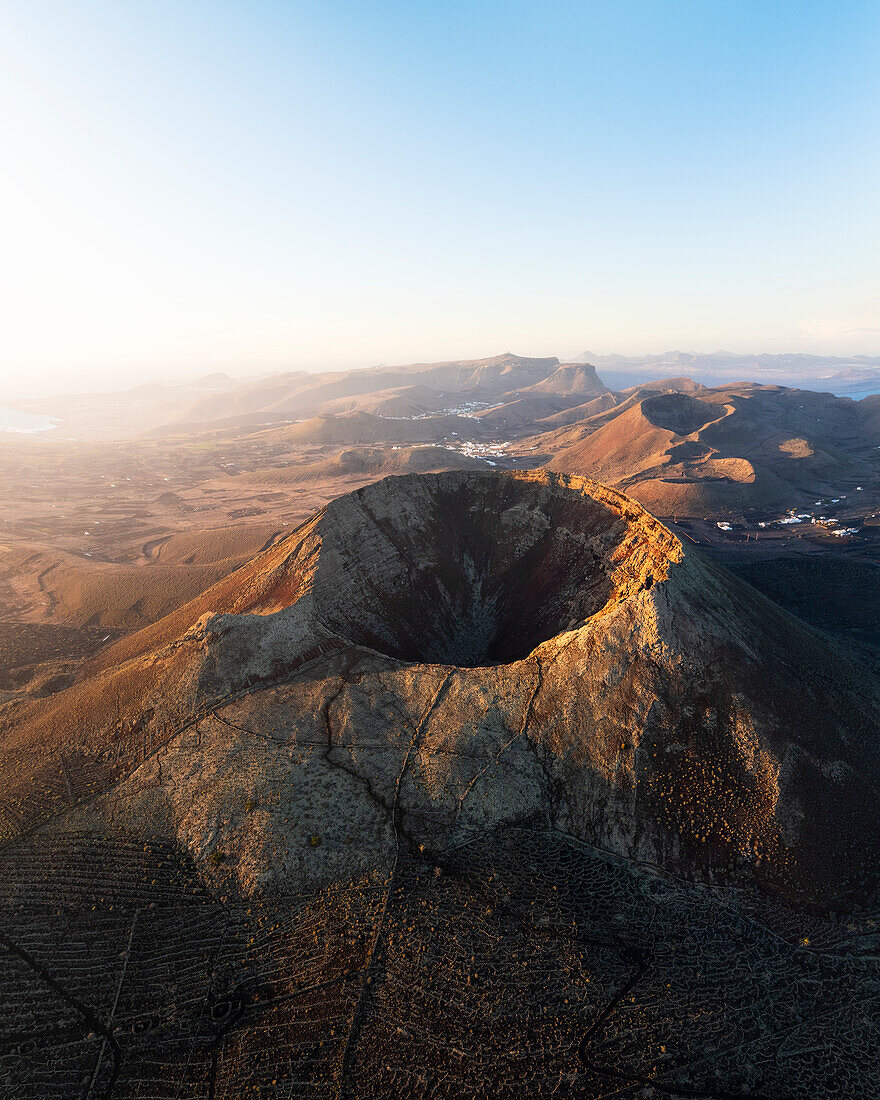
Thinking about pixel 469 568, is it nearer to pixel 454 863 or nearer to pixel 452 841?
pixel 452 841

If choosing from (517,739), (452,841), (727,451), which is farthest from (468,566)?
(727,451)

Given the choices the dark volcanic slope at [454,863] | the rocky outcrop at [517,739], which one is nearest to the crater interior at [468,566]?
the rocky outcrop at [517,739]

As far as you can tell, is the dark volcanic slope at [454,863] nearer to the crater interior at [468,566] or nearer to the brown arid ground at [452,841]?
the brown arid ground at [452,841]

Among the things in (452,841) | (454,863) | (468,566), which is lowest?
(454,863)

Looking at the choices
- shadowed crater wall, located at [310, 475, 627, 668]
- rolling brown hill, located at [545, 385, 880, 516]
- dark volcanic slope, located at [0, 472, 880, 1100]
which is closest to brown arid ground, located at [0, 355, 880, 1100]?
dark volcanic slope, located at [0, 472, 880, 1100]

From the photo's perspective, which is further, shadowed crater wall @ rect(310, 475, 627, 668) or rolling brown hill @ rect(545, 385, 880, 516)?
rolling brown hill @ rect(545, 385, 880, 516)

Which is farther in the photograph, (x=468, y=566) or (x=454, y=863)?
(x=468, y=566)

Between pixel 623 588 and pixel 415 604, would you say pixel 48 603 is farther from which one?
pixel 623 588

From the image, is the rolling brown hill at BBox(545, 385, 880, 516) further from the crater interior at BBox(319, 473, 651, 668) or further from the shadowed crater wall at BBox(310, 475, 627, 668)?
the shadowed crater wall at BBox(310, 475, 627, 668)

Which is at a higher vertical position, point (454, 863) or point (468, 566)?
point (468, 566)

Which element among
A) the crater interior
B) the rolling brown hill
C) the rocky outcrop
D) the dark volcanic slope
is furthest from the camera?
the rolling brown hill
